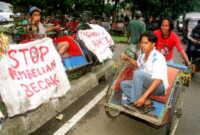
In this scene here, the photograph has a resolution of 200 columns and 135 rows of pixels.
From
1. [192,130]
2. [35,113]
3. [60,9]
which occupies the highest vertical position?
[60,9]

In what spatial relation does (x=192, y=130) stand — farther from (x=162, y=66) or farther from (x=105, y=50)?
(x=105, y=50)

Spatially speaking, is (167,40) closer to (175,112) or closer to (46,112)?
(175,112)

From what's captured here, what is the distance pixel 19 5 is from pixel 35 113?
9.98m

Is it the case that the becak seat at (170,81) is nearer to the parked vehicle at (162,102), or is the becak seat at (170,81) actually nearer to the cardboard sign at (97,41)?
the parked vehicle at (162,102)

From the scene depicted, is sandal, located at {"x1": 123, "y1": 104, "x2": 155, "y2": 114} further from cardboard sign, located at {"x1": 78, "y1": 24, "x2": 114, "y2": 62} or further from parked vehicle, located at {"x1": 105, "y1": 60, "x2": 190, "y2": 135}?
cardboard sign, located at {"x1": 78, "y1": 24, "x2": 114, "y2": 62}

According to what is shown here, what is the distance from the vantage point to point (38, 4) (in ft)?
40.5

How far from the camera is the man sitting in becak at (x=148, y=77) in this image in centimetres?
376

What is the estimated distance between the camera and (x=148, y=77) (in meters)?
3.95

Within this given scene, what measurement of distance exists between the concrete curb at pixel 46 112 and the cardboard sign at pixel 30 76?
0.15 m

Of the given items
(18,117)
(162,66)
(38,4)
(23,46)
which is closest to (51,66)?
(23,46)

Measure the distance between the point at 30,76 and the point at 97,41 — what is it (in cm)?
295

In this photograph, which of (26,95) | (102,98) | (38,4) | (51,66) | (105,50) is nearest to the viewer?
(26,95)

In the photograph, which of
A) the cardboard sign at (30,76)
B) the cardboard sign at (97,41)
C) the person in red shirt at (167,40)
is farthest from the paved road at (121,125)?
the cardboard sign at (97,41)

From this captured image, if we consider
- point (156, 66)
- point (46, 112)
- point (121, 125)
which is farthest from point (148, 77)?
point (46, 112)
